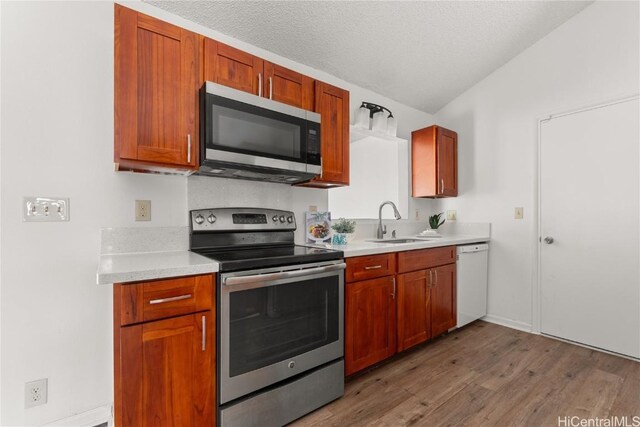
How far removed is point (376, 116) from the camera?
298cm

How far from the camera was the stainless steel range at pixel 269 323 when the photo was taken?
1462 mm

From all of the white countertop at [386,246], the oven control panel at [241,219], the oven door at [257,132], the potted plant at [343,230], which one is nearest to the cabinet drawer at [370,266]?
the white countertop at [386,246]

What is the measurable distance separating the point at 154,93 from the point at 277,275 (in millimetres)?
1068

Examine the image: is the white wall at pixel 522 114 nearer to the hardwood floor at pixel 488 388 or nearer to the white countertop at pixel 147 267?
the hardwood floor at pixel 488 388

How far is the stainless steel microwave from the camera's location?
1.64m

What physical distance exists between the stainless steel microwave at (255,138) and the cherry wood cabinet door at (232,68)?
0.36ft

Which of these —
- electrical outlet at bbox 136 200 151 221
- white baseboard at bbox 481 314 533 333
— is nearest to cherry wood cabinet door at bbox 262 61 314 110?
electrical outlet at bbox 136 200 151 221

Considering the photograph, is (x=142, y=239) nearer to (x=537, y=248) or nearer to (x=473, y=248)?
(x=473, y=248)

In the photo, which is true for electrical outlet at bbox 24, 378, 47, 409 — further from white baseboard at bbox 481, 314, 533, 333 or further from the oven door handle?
white baseboard at bbox 481, 314, 533, 333

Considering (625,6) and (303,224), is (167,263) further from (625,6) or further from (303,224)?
(625,6)

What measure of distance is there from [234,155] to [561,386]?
2.47 m

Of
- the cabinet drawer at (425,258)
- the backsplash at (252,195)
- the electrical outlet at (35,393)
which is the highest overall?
the backsplash at (252,195)

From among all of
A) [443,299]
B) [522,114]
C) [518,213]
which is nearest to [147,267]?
[443,299]

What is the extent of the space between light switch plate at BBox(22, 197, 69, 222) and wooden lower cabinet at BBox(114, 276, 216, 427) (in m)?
0.67
